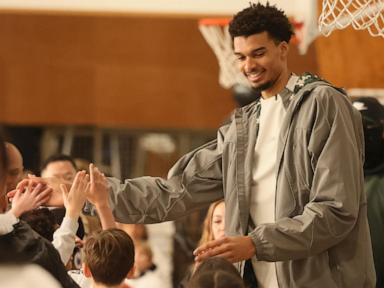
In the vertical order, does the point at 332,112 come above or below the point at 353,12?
below

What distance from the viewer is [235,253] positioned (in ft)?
8.53

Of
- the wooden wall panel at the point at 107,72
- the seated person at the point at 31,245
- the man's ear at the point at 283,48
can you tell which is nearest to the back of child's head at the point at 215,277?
the seated person at the point at 31,245

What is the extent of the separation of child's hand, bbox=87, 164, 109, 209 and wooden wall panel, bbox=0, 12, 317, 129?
198 inches

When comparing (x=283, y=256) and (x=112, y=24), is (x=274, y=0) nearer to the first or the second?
(x=112, y=24)

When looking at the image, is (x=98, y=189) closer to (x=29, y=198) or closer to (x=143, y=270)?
(x=29, y=198)

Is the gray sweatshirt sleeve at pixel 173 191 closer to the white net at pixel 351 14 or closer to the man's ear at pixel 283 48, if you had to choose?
the man's ear at pixel 283 48

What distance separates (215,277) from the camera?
2420mm

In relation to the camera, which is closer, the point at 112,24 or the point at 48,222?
the point at 48,222

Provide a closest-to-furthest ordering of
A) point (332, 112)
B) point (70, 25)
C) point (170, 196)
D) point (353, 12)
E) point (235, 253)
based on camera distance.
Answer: point (235, 253)
point (332, 112)
point (170, 196)
point (353, 12)
point (70, 25)

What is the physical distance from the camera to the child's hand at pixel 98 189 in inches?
116

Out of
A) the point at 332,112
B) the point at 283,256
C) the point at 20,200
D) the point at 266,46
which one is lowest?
the point at 283,256

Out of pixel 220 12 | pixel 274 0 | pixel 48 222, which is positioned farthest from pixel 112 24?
pixel 48 222

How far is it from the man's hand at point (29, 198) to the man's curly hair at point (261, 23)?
0.83 m

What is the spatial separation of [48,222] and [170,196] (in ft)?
1.63
